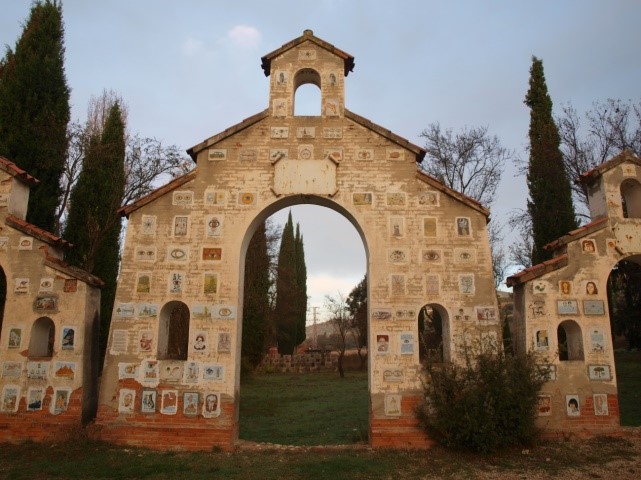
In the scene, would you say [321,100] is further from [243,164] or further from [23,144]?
[23,144]

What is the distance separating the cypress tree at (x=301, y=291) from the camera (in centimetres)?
4462

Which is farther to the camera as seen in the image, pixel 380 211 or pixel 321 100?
pixel 321 100

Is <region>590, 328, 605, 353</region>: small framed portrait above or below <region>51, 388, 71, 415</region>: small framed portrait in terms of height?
above

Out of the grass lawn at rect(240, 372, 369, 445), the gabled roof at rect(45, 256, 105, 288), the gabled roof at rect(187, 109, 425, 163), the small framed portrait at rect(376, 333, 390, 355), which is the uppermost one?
the gabled roof at rect(187, 109, 425, 163)

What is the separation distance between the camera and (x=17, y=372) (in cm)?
1064

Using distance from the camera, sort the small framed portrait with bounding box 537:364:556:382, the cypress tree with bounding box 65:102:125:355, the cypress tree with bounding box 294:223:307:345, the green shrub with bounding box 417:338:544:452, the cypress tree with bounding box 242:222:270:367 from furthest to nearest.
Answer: the cypress tree with bounding box 294:223:307:345 → the cypress tree with bounding box 242:222:270:367 → the cypress tree with bounding box 65:102:125:355 → the small framed portrait with bounding box 537:364:556:382 → the green shrub with bounding box 417:338:544:452

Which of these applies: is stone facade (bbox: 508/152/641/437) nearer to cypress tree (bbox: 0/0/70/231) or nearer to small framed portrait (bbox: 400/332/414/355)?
small framed portrait (bbox: 400/332/414/355)

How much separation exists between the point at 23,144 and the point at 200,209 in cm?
802

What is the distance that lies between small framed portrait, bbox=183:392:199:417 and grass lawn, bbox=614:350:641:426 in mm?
10269

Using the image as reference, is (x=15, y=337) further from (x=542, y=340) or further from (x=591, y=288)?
(x=591, y=288)

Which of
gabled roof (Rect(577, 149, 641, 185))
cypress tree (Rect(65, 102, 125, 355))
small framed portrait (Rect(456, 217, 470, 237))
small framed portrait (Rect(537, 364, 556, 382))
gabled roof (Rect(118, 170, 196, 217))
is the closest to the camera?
small framed portrait (Rect(537, 364, 556, 382))

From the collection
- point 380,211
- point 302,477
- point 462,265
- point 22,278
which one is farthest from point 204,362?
point 462,265

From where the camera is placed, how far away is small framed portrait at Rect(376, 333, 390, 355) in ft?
35.4

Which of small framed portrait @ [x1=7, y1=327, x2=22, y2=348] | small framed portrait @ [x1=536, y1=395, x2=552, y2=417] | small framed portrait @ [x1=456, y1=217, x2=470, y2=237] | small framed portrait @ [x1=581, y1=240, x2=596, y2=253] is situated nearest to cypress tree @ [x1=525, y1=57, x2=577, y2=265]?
small framed portrait @ [x1=581, y1=240, x2=596, y2=253]
